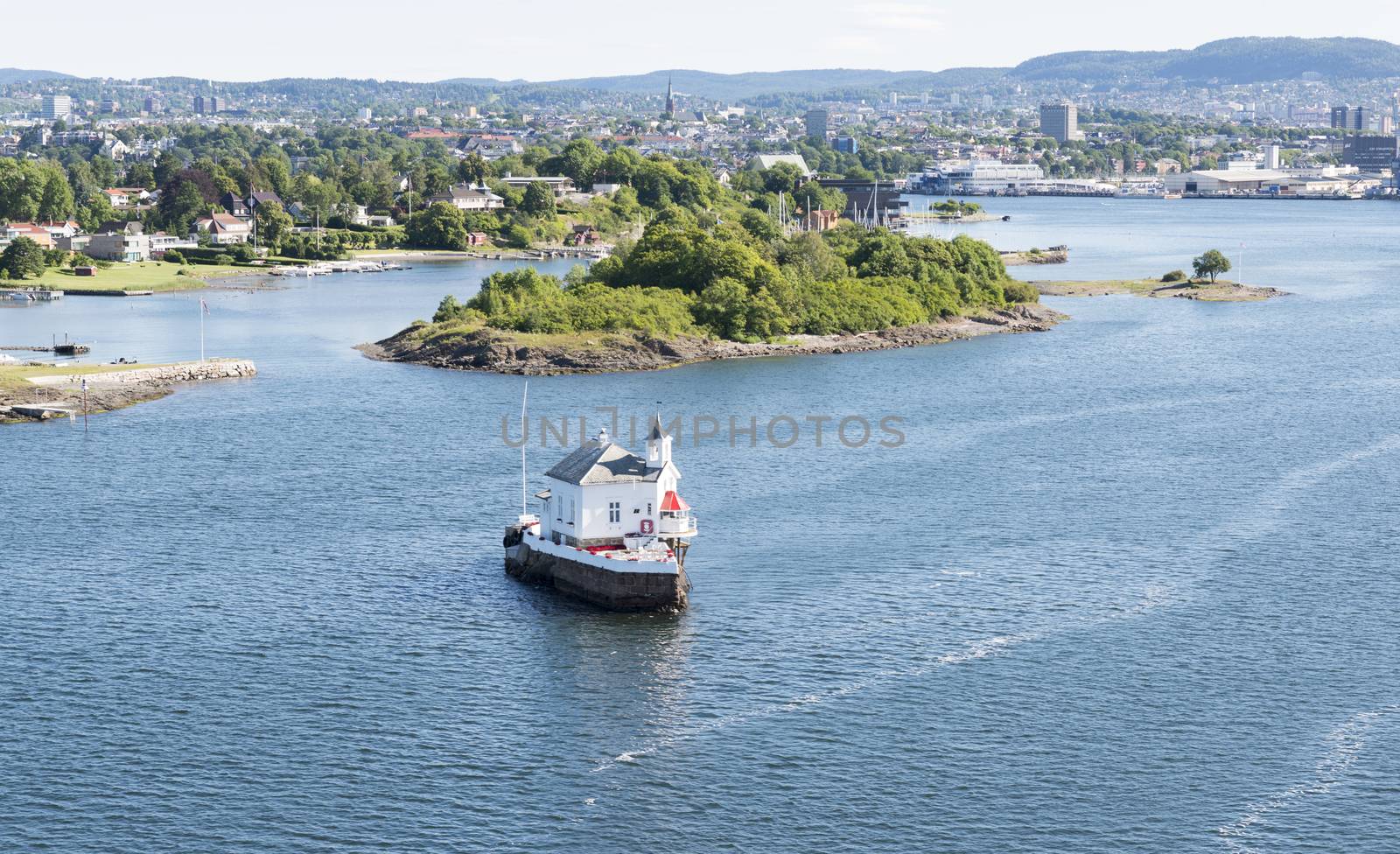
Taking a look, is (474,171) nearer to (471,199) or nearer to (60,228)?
(471,199)

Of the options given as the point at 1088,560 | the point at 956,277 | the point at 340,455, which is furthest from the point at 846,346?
the point at 1088,560

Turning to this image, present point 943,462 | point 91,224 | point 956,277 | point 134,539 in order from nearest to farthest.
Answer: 1. point 134,539
2. point 943,462
3. point 956,277
4. point 91,224

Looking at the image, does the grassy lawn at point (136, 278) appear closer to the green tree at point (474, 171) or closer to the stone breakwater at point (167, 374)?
the stone breakwater at point (167, 374)

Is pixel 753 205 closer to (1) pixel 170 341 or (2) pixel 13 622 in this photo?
(1) pixel 170 341

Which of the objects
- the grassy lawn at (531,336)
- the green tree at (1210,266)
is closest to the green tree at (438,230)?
the green tree at (1210,266)

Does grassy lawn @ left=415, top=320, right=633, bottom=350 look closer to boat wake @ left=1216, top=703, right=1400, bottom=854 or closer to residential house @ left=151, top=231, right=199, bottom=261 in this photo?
boat wake @ left=1216, top=703, right=1400, bottom=854
